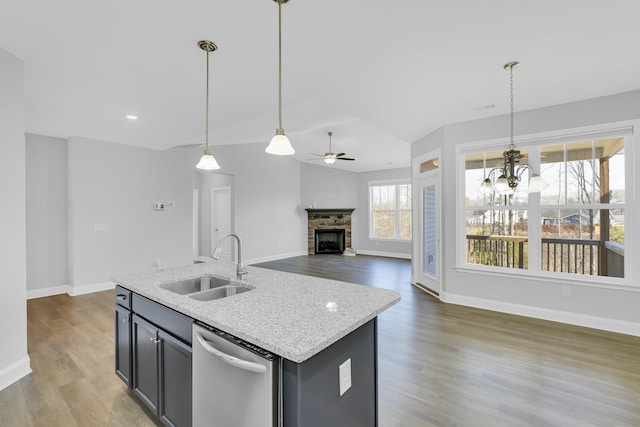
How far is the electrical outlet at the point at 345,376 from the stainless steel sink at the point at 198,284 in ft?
3.50

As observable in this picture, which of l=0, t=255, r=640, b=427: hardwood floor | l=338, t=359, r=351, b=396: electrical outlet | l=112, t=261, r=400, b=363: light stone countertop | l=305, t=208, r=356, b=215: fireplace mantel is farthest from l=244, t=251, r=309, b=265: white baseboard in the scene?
l=338, t=359, r=351, b=396: electrical outlet

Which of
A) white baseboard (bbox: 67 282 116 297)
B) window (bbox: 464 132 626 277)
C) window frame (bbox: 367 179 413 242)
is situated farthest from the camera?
window frame (bbox: 367 179 413 242)

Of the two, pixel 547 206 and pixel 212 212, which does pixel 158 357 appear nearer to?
pixel 547 206

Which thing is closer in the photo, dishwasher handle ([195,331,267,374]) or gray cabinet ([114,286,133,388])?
dishwasher handle ([195,331,267,374])

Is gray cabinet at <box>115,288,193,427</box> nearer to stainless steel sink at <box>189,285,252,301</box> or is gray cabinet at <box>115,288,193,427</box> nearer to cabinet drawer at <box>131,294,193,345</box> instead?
cabinet drawer at <box>131,294,193,345</box>

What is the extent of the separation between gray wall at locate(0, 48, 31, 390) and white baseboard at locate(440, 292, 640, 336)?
15.0 feet

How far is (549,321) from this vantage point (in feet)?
11.2

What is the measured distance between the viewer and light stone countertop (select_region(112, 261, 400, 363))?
1.14 meters

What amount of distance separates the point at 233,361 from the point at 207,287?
1.14 meters

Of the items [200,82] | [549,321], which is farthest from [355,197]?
[200,82]

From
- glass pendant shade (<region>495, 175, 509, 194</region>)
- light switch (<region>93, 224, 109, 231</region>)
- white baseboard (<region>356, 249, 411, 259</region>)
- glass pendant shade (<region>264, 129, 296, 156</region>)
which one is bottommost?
white baseboard (<region>356, 249, 411, 259</region>)

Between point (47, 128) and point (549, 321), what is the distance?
274 inches

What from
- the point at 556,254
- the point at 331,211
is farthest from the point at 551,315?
the point at 331,211

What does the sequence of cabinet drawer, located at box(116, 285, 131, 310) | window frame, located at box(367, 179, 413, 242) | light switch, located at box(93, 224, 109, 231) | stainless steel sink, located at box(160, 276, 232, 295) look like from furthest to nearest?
window frame, located at box(367, 179, 413, 242), light switch, located at box(93, 224, 109, 231), stainless steel sink, located at box(160, 276, 232, 295), cabinet drawer, located at box(116, 285, 131, 310)
